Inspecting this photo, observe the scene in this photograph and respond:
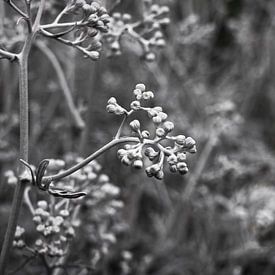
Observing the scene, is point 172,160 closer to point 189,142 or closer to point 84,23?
point 189,142

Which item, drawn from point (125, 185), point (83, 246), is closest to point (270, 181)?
point (125, 185)

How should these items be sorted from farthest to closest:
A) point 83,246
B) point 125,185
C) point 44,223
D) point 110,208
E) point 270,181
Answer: point 270,181
point 125,185
point 83,246
point 110,208
point 44,223

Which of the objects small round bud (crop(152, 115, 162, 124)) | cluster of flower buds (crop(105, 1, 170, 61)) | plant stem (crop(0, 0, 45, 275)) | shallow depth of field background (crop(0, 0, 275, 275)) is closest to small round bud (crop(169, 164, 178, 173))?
small round bud (crop(152, 115, 162, 124))

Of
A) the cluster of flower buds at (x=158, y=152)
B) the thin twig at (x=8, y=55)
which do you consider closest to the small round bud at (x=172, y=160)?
the cluster of flower buds at (x=158, y=152)

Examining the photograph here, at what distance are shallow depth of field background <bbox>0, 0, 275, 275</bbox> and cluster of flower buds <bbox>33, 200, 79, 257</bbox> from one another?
12.2 inches

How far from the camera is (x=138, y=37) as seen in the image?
2.06 metres

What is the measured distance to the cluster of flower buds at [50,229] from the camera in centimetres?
170

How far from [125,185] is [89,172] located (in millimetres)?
1374

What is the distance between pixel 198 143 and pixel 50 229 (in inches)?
84.3

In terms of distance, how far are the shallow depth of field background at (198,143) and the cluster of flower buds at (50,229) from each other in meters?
0.31

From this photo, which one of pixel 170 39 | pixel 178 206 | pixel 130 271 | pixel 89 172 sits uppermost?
pixel 170 39

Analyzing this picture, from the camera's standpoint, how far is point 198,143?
12.1 feet

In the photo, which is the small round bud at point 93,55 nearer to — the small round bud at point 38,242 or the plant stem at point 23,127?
the plant stem at point 23,127

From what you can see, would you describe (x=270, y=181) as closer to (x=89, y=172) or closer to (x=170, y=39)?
(x=170, y=39)
